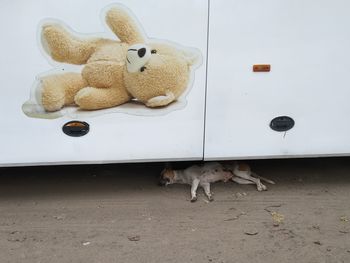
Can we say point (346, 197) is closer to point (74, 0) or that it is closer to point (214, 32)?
point (214, 32)

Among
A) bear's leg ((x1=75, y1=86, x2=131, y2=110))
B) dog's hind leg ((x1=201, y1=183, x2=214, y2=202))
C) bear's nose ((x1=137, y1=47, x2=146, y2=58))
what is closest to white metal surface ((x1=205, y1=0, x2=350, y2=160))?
dog's hind leg ((x1=201, y1=183, x2=214, y2=202))

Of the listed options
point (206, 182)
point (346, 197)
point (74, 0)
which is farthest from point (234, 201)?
point (74, 0)

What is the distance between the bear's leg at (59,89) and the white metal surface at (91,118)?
111 mm

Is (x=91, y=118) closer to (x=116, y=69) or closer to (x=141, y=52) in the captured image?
(x=116, y=69)

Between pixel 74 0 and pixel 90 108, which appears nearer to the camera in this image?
pixel 74 0

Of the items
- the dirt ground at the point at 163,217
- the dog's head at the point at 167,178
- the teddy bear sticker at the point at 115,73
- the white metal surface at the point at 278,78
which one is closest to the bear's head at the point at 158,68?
the teddy bear sticker at the point at 115,73

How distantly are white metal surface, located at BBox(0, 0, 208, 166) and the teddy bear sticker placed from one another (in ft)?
0.23

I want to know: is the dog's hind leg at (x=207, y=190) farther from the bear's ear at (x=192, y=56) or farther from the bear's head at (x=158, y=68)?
the bear's ear at (x=192, y=56)

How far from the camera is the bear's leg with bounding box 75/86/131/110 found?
11.4 feet

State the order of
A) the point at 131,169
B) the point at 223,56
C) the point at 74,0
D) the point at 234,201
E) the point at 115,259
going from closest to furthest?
the point at 115,259 < the point at 74,0 < the point at 223,56 < the point at 234,201 < the point at 131,169

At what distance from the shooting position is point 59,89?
3.43 m

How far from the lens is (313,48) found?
3.56 m

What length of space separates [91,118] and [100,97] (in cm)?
21

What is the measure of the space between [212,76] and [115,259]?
1765mm
